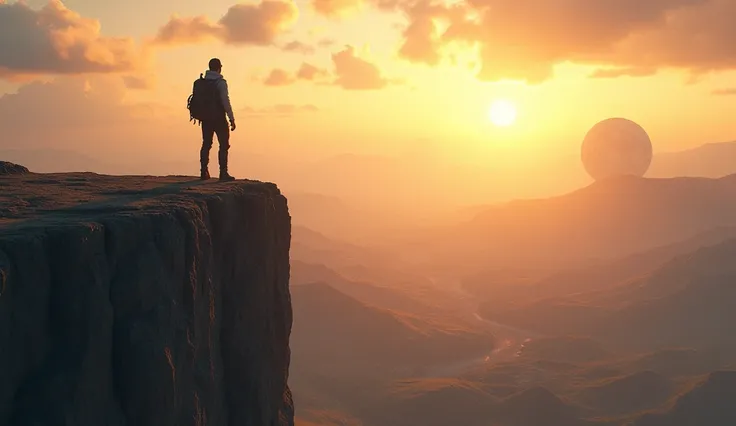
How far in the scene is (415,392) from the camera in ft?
377

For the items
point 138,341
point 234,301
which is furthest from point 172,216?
point 234,301

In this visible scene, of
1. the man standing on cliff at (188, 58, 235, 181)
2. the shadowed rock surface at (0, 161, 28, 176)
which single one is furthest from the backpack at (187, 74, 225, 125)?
the shadowed rock surface at (0, 161, 28, 176)

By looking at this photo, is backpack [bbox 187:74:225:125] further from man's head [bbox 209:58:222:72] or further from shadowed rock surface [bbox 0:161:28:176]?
shadowed rock surface [bbox 0:161:28:176]

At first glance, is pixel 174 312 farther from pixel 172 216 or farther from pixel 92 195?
pixel 92 195

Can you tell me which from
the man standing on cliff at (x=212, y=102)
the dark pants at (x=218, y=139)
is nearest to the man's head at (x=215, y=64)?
the man standing on cliff at (x=212, y=102)

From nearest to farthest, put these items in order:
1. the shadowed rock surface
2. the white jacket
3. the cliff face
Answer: the cliff face
the white jacket
the shadowed rock surface

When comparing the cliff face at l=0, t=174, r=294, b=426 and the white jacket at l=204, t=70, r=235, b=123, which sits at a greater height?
the white jacket at l=204, t=70, r=235, b=123

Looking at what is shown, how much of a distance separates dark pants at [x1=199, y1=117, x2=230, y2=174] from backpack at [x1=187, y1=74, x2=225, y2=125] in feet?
1.20

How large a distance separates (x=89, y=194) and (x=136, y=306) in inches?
250

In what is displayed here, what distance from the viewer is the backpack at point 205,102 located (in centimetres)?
1942

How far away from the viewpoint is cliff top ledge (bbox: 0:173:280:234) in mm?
13545

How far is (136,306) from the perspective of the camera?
12.4 meters

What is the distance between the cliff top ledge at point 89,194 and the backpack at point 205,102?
2.14 m

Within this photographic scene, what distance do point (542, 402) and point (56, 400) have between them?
106 m
